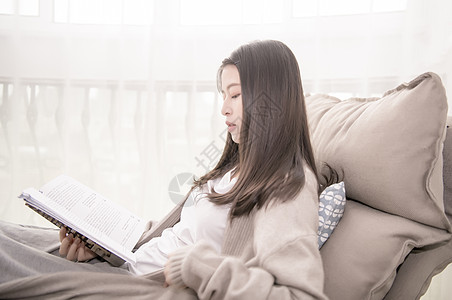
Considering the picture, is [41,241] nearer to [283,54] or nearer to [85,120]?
[283,54]

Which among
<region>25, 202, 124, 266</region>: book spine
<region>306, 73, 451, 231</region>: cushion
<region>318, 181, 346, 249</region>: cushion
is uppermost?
<region>306, 73, 451, 231</region>: cushion

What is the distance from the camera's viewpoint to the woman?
1.95ft

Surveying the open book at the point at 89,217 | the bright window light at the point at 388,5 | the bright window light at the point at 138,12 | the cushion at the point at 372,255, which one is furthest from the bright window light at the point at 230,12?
the cushion at the point at 372,255

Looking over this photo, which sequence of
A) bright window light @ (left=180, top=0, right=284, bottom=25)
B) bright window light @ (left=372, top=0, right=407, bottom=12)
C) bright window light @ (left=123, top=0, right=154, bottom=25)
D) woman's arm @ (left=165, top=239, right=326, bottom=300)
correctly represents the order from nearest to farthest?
woman's arm @ (left=165, top=239, right=326, bottom=300) < bright window light @ (left=372, top=0, right=407, bottom=12) < bright window light @ (left=180, top=0, right=284, bottom=25) < bright window light @ (left=123, top=0, right=154, bottom=25)

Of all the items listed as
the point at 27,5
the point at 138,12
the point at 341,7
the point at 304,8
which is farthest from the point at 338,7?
the point at 27,5

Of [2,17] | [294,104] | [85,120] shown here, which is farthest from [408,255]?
[2,17]

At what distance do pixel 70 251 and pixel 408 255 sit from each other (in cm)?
75

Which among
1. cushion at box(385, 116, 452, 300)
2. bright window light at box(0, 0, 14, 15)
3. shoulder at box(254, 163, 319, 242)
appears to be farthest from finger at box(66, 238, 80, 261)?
bright window light at box(0, 0, 14, 15)

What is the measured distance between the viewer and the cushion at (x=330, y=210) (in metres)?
0.74

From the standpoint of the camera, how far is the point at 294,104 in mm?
795

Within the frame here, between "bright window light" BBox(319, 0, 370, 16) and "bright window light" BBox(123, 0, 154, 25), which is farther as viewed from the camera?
"bright window light" BBox(123, 0, 154, 25)

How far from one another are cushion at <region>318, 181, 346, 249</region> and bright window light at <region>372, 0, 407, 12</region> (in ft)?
3.18

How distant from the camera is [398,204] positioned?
2.31 feet

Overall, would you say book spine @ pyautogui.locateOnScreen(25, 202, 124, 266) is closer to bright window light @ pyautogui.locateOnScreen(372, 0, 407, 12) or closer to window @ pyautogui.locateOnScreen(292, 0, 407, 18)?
window @ pyautogui.locateOnScreen(292, 0, 407, 18)
